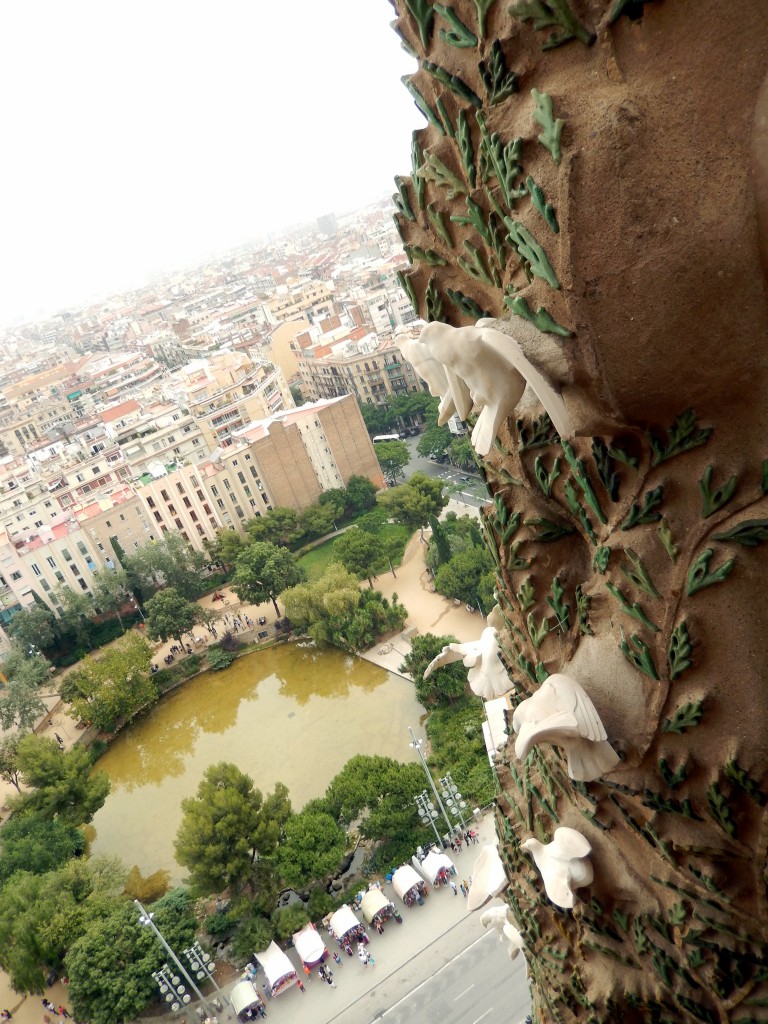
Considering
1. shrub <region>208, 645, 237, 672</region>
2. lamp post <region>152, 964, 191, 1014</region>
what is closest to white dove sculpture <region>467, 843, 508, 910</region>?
lamp post <region>152, 964, 191, 1014</region>

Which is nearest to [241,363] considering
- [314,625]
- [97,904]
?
[314,625]

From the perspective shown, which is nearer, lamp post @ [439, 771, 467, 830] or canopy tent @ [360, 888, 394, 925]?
canopy tent @ [360, 888, 394, 925]

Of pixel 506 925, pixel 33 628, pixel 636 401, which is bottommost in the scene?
pixel 33 628

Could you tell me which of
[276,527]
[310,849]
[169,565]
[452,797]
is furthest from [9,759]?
[452,797]

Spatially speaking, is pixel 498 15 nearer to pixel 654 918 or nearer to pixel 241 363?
pixel 654 918

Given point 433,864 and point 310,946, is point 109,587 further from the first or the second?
point 433,864

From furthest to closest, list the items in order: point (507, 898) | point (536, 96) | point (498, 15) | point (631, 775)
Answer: point (507, 898) → point (631, 775) → point (498, 15) → point (536, 96)

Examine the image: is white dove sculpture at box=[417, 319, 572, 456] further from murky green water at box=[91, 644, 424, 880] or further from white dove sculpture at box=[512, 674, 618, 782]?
murky green water at box=[91, 644, 424, 880]
